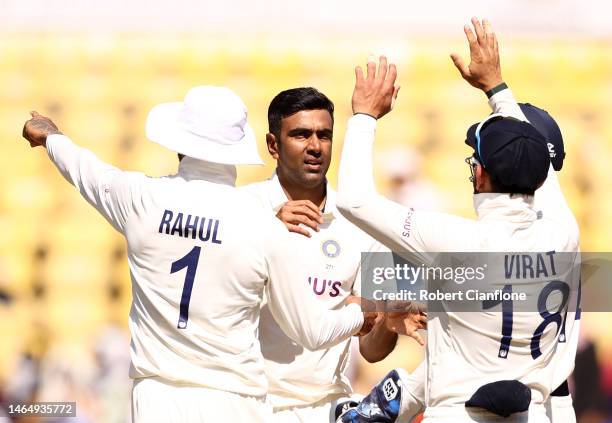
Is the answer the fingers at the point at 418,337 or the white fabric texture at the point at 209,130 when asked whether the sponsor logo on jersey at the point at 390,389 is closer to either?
the fingers at the point at 418,337

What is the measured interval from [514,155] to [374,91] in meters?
0.59

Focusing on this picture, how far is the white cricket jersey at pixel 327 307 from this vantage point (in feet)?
18.6

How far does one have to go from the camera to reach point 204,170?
5.08 meters

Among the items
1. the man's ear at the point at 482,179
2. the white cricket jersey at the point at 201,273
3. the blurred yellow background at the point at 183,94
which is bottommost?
the white cricket jersey at the point at 201,273

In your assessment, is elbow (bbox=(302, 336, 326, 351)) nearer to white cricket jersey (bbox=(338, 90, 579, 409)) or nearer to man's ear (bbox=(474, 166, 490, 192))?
white cricket jersey (bbox=(338, 90, 579, 409))

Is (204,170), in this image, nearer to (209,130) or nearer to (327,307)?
(209,130)

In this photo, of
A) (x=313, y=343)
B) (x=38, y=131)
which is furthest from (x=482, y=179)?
(x=38, y=131)

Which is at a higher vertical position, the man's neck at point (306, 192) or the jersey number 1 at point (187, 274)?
the man's neck at point (306, 192)

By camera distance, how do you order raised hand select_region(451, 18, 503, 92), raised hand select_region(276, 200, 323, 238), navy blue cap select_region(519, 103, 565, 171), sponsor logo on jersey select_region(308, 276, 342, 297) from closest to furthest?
raised hand select_region(451, 18, 503, 92), raised hand select_region(276, 200, 323, 238), navy blue cap select_region(519, 103, 565, 171), sponsor logo on jersey select_region(308, 276, 342, 297)

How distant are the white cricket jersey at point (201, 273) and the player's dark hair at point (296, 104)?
1.08m

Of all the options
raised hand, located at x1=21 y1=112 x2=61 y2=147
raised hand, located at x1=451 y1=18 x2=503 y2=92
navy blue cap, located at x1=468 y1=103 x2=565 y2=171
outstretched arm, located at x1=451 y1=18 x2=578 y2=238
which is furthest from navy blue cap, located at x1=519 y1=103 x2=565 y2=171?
raised hand, located at x1=21 y1=112 x2=61 y2=147

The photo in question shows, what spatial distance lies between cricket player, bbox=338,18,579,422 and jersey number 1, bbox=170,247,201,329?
65cm

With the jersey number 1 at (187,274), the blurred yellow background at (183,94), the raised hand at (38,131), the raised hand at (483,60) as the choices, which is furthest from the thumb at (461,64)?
the blurred yellow background at (183,94)

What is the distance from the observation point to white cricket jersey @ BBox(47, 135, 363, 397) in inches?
196
